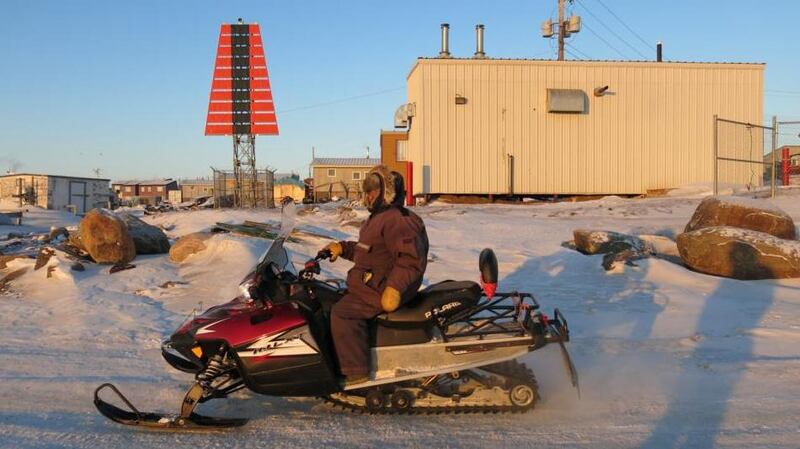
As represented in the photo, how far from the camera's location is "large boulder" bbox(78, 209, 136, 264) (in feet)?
33.7

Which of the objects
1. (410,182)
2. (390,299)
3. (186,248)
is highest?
(410,182)

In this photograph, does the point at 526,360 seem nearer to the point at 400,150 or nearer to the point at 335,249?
the point at 335,249

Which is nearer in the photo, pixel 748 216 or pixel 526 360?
pixel 526 360

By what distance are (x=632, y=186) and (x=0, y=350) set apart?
19949 millimetres

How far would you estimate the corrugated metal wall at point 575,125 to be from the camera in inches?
850

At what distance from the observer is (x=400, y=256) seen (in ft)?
14.8

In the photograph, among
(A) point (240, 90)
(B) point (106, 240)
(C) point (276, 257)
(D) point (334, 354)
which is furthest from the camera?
(A) point (240, 90)

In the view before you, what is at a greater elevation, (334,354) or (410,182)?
(410,182)

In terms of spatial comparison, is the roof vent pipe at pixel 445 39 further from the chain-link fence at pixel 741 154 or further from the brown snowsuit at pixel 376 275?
the brown snowsuit at pixel 376 275

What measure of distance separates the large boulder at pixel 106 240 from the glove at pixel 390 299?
23.6 ft

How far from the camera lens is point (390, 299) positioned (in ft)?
14.4

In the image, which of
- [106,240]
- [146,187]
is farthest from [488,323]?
[146,187]

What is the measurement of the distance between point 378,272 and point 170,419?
1.68 metres

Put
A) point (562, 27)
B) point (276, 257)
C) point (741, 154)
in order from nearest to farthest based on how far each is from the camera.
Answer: point (276, 257)
point (741, 154)
point (562, 27)
